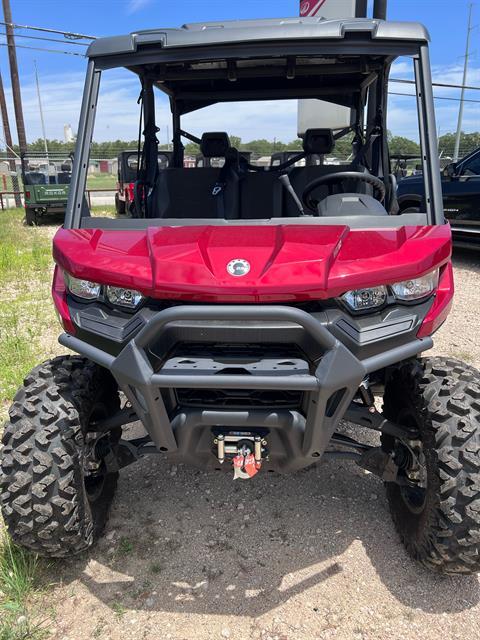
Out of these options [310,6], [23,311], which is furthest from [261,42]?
[310,6]

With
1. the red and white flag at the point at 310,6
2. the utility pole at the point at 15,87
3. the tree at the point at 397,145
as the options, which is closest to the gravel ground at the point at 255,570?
the tree at the point at 397,145

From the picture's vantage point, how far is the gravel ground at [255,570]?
2139mm

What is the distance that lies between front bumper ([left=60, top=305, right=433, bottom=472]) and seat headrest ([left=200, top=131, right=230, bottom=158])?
7.00ft

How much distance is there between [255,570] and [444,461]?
3.22ft

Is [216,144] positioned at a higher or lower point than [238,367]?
higher

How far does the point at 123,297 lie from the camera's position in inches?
81.4

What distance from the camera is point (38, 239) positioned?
11.5m

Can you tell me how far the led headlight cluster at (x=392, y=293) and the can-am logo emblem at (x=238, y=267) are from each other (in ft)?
1.19

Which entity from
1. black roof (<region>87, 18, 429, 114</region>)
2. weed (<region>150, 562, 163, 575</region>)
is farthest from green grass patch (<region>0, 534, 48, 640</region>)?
black roof (<region>87, 18, 429, 114</region>)

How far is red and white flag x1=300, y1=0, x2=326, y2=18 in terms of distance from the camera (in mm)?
9125

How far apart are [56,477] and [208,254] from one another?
106 cm

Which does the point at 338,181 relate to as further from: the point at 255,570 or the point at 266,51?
the point at 255,570

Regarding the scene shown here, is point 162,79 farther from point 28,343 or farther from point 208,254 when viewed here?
point 28,343

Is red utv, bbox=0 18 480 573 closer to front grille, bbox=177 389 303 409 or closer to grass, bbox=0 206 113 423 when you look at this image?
front grille, bbox=177 389 303 409
